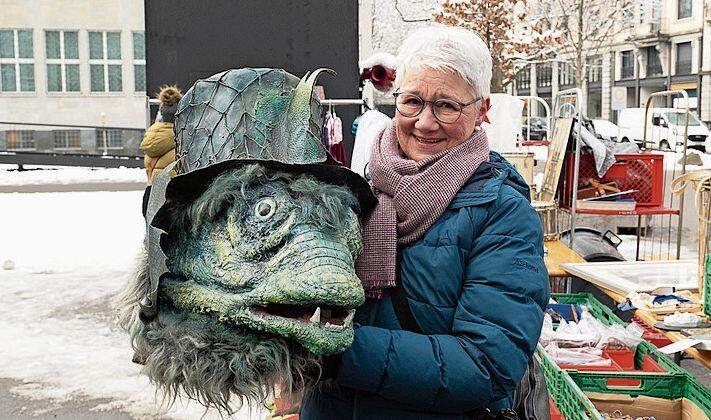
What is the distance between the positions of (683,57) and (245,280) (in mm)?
45661

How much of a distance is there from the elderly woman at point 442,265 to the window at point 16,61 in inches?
1116

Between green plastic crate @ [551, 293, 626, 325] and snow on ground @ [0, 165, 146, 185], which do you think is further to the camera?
snow on ground @ [0, 165, 146, 185]

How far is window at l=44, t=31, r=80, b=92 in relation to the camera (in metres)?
27.0

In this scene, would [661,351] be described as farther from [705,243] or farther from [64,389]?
[64,389]

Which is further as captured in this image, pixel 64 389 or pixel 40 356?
pixel 40 356

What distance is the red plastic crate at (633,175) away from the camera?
6.66m

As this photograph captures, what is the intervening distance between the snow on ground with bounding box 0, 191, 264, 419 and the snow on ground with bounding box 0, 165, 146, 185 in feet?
15.0

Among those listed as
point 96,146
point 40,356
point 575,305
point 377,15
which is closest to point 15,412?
point 40,356

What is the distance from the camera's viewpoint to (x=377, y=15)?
19500 mm

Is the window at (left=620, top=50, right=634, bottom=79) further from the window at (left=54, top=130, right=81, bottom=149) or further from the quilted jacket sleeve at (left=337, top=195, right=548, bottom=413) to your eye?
the quilted jacket sleeve at (left=337, top=195, right=548, bottom=413)

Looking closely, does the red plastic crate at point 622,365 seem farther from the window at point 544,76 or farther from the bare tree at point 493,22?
the window at point 544,76

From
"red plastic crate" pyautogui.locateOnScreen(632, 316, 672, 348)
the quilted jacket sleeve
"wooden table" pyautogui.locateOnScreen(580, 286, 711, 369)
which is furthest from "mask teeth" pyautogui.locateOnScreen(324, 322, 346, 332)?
"red plastic crate" pyautogui.locateOnScreen(632, 316, 672, 348)

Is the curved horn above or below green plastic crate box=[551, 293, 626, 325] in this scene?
above

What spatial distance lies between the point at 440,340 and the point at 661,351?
215 centimetres
